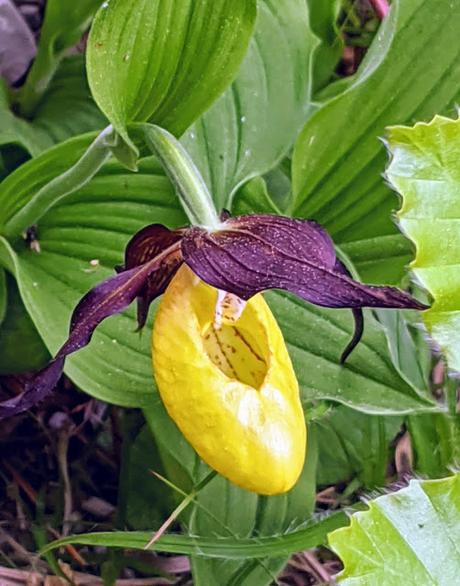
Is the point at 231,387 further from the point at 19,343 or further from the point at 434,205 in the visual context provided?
the point at 19,343

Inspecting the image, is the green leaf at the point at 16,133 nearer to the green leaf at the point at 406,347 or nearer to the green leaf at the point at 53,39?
the green leaf at the point at 53,39

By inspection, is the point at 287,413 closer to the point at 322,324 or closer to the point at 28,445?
the point at 322,324

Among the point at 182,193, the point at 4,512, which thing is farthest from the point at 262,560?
the point at 182,193

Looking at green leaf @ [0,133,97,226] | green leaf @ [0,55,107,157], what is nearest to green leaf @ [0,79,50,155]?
green leaf @ [0,55,107,157]

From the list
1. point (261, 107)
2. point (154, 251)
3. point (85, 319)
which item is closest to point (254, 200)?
point (261, 107)

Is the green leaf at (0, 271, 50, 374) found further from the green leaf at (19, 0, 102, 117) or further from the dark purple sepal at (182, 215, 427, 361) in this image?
the dark purple sepal at (182, 215, 427, 361)

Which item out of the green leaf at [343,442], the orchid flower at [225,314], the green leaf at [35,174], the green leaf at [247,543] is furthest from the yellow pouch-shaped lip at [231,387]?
the green leaf at [343,442]
